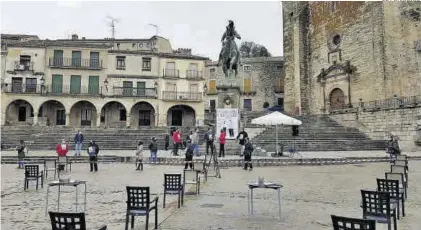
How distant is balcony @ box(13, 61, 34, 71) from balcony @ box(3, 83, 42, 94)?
5.09ft

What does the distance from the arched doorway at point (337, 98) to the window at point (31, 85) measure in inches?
1135

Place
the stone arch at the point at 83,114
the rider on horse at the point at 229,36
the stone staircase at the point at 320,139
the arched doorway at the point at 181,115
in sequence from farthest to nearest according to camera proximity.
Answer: the arched doorway at the point at 181,115 < the stone arch at the point at 83,114 < the stone staircase at the point at 320,139 < the rider on horse at the point at 229,36

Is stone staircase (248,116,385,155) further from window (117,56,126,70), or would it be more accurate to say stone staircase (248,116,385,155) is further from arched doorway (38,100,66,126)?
arched doorway (38,100,66,126)

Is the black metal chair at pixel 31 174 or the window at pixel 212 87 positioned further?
the window at pixel 212 87

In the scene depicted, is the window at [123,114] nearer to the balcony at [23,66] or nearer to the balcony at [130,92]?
the balcony at [130,92]

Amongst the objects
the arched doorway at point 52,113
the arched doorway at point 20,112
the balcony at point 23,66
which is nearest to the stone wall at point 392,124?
the arched doorway at point 52,113

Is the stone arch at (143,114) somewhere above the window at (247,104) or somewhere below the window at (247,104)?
below

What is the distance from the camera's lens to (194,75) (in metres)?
41.2

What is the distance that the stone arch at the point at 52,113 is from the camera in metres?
38.3

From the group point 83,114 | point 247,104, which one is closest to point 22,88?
point 83,114

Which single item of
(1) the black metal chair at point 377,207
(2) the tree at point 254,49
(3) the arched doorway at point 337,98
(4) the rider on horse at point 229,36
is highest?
(2) the tree at point 254,49

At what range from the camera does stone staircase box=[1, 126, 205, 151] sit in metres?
26.6

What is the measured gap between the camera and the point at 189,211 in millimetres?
6984

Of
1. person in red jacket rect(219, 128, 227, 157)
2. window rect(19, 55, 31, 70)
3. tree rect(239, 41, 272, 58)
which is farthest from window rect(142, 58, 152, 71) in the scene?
tree rect(239, 41, 272, 58)
